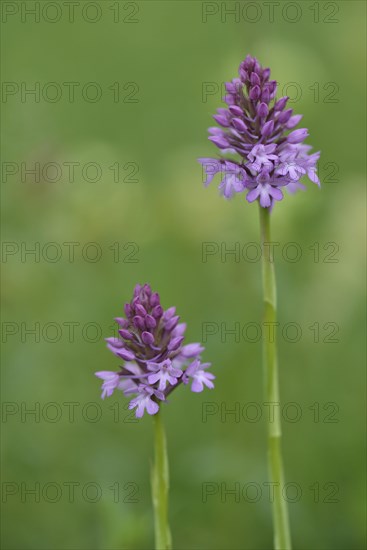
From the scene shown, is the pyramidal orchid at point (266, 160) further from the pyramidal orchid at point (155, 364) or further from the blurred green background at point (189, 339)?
the blurred green background at point (189, 339)

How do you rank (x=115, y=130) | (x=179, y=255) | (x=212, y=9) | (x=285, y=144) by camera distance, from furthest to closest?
(x=212, y=9) < (x=115, y=130) < (x=179, y=255) < (x=285, y=144)

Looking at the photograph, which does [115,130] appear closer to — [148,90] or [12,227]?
[148,90]

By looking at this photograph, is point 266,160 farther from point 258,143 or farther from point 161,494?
point 161,494

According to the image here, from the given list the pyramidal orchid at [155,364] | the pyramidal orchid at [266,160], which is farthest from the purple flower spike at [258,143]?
the pyramidal orchid at [155,364]

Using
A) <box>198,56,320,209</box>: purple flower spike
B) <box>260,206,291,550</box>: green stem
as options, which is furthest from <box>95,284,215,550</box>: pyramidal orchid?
<box>198,56,320,209</box>: purple flower spike

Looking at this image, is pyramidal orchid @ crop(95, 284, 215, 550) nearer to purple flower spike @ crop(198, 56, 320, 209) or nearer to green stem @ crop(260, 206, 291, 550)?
green stem @ crop(260, 206, 291, 550)

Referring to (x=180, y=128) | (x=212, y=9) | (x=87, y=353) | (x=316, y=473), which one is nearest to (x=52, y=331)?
(x=87, y=353)

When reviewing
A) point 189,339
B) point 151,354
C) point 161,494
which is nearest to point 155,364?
point 151,354
